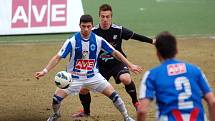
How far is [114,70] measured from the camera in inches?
380

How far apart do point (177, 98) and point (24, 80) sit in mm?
7887

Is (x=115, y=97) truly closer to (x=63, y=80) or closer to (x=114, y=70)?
(x=114, y=70)

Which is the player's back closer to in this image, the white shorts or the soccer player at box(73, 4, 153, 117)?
the white shorts

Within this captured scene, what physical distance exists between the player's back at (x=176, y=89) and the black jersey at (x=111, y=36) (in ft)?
14.0

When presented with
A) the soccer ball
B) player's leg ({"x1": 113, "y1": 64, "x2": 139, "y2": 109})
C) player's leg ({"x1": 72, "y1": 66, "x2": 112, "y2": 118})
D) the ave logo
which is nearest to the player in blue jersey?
the soccer ball

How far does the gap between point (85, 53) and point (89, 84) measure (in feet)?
1.64

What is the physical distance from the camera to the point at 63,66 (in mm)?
14492

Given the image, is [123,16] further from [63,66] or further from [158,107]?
[158,107]

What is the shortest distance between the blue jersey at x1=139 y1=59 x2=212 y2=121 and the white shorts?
343 cm

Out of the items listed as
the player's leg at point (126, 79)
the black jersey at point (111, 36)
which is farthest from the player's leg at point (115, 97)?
the black jersey at point (111, 36)

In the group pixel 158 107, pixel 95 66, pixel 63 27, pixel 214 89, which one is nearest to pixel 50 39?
pixel 63 27

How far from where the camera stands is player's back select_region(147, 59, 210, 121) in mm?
5441

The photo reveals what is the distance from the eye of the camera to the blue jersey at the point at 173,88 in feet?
17.9

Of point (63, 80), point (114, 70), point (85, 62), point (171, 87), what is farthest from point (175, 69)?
point (114, 70)
